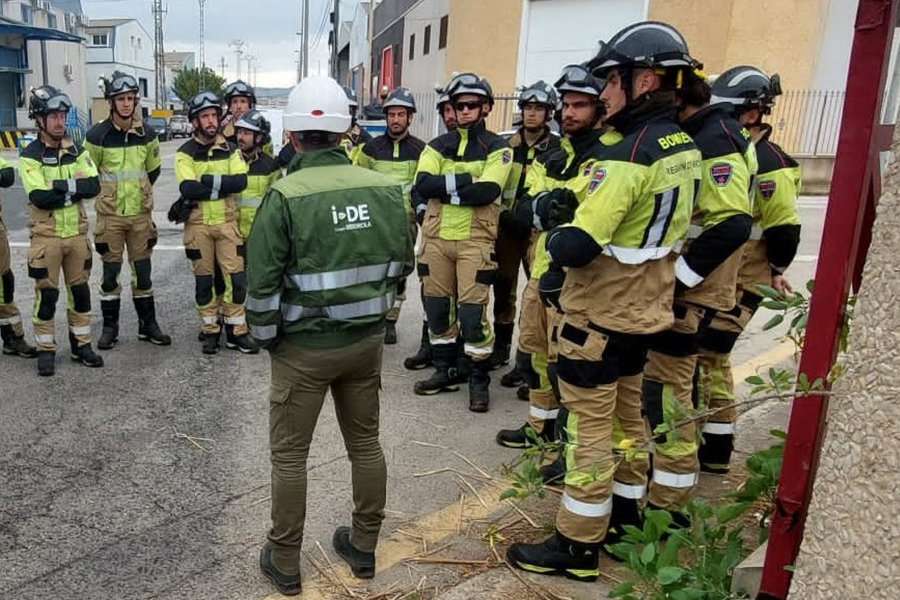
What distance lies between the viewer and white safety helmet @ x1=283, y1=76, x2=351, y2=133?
120 inches

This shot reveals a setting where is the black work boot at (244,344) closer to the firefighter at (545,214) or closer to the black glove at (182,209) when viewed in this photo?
the black glove at (182,209)

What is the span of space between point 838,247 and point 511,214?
368 cm

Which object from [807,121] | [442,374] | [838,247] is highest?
[807,121]

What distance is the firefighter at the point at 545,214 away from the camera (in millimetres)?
4160

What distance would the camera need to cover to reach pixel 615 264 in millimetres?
3211

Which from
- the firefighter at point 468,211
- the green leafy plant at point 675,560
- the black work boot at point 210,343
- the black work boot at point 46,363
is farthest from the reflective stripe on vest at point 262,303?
the black work boot at point 210,343

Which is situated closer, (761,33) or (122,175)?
(122,175)

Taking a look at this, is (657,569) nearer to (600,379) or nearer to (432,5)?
(600,379)

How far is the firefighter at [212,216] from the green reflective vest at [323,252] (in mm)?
3431

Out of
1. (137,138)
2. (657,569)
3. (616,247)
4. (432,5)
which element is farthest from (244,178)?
(432,5)

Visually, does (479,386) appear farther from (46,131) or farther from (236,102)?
(236,102)

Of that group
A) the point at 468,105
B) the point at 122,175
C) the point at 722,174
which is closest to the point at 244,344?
the point at 122,175

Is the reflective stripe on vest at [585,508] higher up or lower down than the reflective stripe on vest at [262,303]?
lower down

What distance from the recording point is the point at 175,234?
1190 cm
